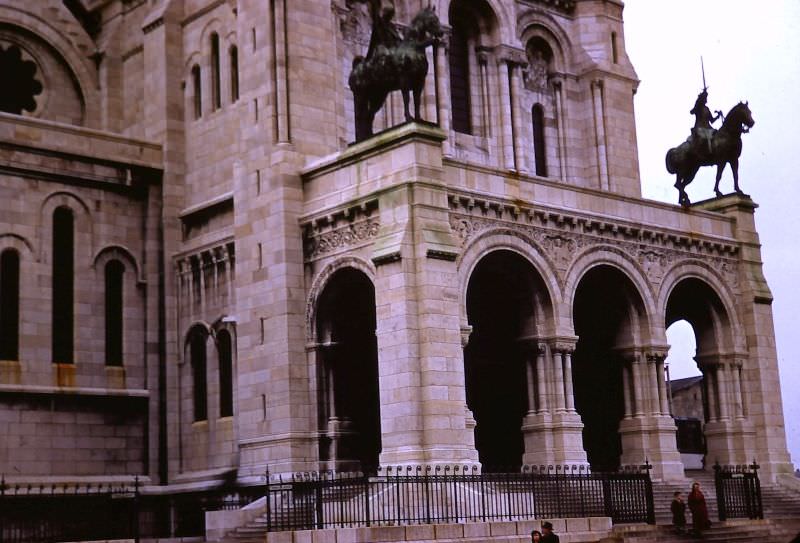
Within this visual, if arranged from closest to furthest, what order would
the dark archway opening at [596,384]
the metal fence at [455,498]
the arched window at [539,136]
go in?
1. the metal fence at [455,498]
2. the dark archway opening at [596,384]
3. the arched window at [539,136]

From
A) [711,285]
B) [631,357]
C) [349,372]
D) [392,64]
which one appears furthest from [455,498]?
[711,285]

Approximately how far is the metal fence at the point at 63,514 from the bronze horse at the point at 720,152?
61.2 ft

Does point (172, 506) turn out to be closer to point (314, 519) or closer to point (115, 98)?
point (314, 519)

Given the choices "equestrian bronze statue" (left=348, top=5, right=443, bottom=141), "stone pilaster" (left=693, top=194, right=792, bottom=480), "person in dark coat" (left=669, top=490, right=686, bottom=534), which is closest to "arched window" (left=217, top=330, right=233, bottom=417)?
"equestrian bronze statue" (left=348, top=5, right=443, bottom=141)

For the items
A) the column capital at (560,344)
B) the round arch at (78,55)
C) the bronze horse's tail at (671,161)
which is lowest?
the column capital at (560,344)

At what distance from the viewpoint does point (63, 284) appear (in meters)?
36.0

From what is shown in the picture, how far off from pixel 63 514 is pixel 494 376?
1248 centimetres

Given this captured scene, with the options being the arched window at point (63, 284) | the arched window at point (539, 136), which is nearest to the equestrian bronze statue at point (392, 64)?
the arched window at point (63, 284)

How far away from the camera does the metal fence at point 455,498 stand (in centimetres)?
2666

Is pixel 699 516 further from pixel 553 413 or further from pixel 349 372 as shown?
pixel 349 372

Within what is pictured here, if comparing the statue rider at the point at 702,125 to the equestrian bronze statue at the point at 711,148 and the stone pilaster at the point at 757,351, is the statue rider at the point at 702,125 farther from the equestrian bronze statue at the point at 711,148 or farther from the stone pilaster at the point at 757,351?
the stone pilaster at the point at 757,351

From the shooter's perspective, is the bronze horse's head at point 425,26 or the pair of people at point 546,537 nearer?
the pair of people at point 546,537

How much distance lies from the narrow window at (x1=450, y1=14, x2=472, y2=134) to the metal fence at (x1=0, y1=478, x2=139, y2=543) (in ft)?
49.3

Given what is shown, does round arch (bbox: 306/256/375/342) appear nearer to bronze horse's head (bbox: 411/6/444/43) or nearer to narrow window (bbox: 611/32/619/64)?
bronze horse's head (bbox: 411/6/444/43)
